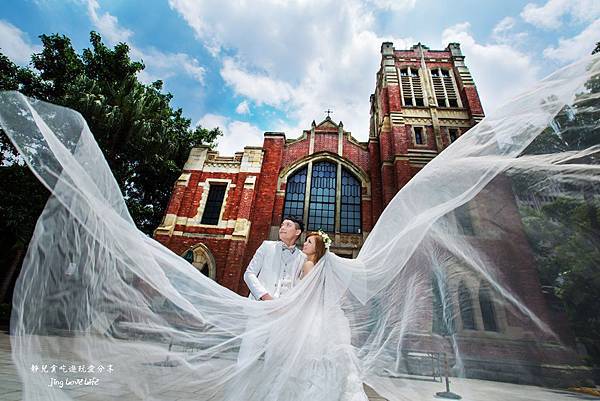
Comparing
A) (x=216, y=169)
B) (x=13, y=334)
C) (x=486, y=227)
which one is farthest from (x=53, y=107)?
(x=216, y=169)

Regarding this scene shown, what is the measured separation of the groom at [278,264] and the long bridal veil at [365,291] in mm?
434

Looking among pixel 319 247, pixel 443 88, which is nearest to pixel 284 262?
pixel 319 247

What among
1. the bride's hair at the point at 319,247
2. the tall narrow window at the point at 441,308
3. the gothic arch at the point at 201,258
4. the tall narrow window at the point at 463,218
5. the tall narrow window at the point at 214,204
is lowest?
the tall narrow window at the point at 441,308

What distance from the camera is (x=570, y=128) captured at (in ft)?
6.31

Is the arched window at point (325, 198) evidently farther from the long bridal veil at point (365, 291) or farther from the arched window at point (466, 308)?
the arched window at point (466, 308)

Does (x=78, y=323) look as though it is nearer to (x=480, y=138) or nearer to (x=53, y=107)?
(x=53, y=107)

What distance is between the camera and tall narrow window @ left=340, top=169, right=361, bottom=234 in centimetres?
1244

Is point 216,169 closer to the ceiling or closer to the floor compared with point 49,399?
closer to the ceiling

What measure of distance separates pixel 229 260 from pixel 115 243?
364 inches

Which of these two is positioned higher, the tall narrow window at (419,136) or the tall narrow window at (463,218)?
the tall narrow window at (419,136)

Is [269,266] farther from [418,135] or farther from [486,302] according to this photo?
[418,135]

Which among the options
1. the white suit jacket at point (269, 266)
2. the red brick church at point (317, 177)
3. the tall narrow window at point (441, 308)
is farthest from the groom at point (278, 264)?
the red brick church at point (317, 177)

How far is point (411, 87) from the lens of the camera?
15.9 metres

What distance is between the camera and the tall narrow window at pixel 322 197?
12.5 m
